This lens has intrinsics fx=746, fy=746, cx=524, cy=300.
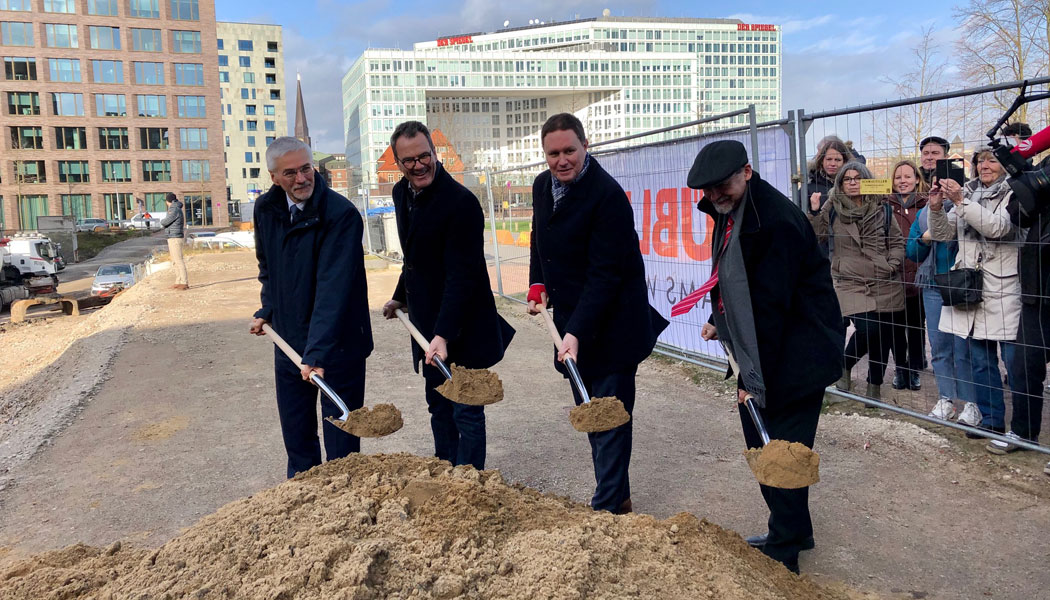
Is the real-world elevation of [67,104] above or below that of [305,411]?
above

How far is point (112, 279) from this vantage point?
22516mm

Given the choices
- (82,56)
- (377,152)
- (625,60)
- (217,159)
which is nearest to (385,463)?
(217,159)

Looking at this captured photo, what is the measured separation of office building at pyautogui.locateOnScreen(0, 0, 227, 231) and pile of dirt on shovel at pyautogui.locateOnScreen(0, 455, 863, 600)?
246ft

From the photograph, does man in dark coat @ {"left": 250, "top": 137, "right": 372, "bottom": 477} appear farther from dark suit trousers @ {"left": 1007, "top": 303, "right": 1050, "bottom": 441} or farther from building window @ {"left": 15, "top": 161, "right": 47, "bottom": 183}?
building window @ {"left": 15, "top": 161, "right": 47, "bottom": 183}

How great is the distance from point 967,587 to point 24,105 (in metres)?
85.3

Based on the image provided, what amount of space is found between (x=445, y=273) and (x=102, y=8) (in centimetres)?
8361

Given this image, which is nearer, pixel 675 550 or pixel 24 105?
pixel 675 550

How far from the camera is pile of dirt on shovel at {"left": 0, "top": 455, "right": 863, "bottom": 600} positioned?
236 centimetres

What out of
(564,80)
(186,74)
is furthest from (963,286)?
(564,80)

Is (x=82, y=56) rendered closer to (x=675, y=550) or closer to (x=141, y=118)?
(x=141, y=118)

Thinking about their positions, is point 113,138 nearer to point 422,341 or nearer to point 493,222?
point 493,222

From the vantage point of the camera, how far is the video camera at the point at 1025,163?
4.02m

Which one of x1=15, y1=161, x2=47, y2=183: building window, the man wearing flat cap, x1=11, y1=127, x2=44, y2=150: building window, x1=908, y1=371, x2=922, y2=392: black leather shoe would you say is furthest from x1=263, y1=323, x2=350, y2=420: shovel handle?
x1=11, y1=127, x2=44, y2=150: building window

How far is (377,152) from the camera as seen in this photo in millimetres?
104688
